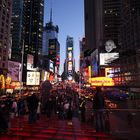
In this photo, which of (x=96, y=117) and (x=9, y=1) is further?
(x=9, y=1)

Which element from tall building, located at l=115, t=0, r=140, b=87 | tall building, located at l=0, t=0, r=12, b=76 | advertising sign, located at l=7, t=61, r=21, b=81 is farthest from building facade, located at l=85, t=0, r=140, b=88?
tall building, located at l=0, t=0, r=12, b=76

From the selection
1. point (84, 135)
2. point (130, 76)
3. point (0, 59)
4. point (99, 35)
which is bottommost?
point (84, 135)

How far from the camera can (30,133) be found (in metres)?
11.0

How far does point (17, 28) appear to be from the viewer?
592 ft

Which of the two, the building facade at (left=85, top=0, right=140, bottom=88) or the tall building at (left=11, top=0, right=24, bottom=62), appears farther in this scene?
the tall building at (left=11, top=0, right=24, bottom=62)

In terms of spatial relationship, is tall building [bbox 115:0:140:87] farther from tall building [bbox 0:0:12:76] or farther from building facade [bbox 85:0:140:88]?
tall building [bbox 0:0:12:76]

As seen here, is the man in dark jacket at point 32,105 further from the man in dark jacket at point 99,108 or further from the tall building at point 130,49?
the tall building at point 130,49

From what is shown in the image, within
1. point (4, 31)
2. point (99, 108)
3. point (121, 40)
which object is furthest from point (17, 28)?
point (99, 108)

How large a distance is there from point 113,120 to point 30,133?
418 centimetres

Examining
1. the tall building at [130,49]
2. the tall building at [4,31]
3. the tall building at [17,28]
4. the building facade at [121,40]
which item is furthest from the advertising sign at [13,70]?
the tall building at [17,28]

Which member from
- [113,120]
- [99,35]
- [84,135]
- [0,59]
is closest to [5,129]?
[84,135]

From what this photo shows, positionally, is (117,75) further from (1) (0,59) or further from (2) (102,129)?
(2) (102,129)

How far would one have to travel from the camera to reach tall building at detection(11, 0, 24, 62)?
17000 cm

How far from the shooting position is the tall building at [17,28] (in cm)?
17000
